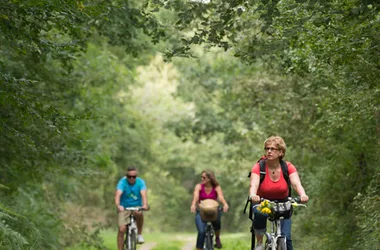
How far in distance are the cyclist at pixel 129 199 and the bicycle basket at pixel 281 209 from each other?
5.87 metres

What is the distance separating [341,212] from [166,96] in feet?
120

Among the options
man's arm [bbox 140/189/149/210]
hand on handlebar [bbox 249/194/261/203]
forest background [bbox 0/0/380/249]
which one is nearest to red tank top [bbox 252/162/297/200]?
hand on handlebar [bbox 249/194/261/203]

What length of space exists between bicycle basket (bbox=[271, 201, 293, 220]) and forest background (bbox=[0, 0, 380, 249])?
2.27 metres

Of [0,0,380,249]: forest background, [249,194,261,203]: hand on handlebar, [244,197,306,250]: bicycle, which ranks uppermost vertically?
[0,0,380,249]: forest background

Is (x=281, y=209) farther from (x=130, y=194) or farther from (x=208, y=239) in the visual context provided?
(x=130, y=194)

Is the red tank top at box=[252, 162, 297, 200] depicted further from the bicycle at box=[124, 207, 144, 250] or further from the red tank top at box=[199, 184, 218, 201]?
the bicycle at box=[124, 207, 144, 250]

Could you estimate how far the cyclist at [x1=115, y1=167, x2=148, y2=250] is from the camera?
1470 centimetres

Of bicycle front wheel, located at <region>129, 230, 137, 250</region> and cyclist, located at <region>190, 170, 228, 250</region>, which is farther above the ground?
cyclist, located at <region>190, 170, 228, 250</region>

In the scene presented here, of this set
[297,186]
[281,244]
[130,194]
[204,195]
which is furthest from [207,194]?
[281,244]

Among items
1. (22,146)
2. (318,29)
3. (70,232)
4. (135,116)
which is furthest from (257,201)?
(135,116)

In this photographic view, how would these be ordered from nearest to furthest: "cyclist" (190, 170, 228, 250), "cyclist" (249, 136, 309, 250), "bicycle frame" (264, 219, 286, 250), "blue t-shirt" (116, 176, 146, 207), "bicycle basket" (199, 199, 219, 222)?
"bicycle frame" (264, 219, 286, 250), "cyclist" (249, 136, 309, 250), "bicycle basket" (199, 199, 219, 222), "cyclist" (190, 170, 228, 250), "blue t-shirt" (116, 176, 146, 207)

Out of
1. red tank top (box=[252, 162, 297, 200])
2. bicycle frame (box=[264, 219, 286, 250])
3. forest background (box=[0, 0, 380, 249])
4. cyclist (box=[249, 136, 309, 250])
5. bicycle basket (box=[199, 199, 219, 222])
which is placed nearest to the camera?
bicycle frame (box=[264, 219, 286, 250])

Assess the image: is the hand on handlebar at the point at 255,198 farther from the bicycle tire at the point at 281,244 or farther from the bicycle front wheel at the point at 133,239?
the bicycle front wheel at the point at 133,239

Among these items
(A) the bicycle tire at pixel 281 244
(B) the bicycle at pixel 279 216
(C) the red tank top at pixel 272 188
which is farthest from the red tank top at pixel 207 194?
(A) the bicycle tire at pixel 281 244
